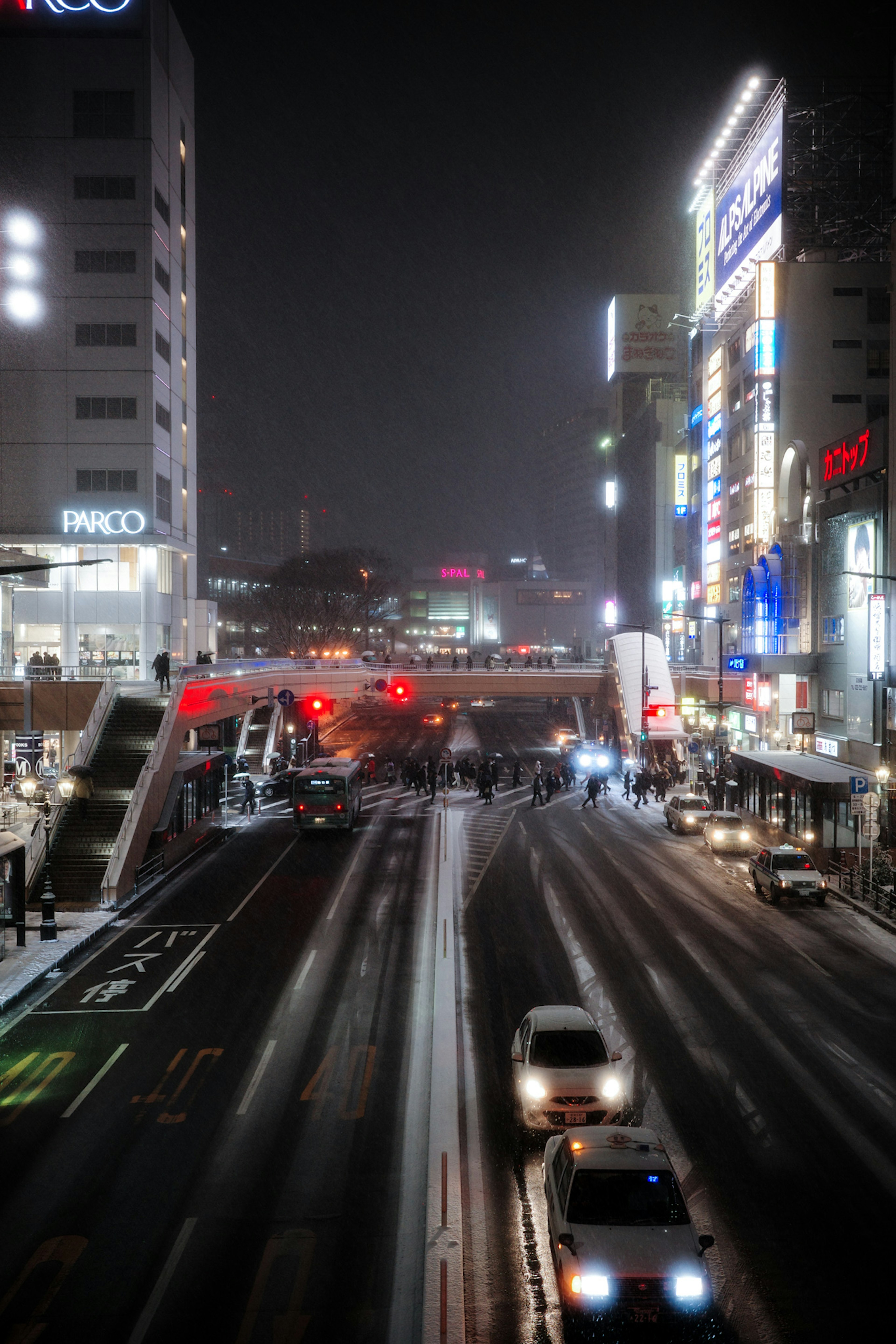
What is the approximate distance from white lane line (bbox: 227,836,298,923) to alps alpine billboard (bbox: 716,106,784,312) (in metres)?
50.2

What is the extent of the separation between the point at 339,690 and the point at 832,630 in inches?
1331

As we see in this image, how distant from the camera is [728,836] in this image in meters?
35.4

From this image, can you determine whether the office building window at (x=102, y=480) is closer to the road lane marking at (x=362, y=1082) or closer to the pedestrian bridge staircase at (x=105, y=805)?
the pedestrian bridge staircase at (x=105, y=805)

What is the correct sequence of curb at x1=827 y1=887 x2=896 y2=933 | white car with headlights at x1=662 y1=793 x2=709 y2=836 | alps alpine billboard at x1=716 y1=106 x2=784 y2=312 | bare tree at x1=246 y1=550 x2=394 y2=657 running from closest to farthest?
curb at x1=827 y1=887 x2=896 y2=933 → white car with headlights at x1=662 y1=793 x2=709 y2=836 → alps alpine billboard at x1=716 y1=106 x2=784 y2=312 → bare tree at x1=246 y1=550 x2=394 y2=657

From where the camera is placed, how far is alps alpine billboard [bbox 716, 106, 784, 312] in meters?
62.1

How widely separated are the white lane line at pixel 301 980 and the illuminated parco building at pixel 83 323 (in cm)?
3896

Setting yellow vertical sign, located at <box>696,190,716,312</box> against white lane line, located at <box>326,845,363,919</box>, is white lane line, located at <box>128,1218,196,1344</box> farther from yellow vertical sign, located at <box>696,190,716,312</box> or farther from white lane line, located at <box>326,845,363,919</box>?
yellow vertical sign, located at <box>696,190,716,312</box>

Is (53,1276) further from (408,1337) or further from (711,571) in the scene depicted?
(711,571)

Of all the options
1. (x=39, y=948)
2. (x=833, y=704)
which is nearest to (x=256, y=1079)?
(x=39, y=948)

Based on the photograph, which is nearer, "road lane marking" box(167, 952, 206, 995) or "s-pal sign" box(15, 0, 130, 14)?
"road lane marking" box(167, 952, 206, 995)

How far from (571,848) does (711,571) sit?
48.9 m

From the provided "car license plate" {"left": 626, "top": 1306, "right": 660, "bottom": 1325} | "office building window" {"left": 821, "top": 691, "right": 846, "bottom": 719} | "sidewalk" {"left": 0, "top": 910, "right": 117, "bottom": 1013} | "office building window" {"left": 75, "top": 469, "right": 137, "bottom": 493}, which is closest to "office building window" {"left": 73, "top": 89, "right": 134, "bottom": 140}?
"office building window" {"left": 75, "top": 469, "right": 137, "bottom": 493}

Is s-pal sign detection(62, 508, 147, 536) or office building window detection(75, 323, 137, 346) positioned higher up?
office building window detection(75, 323, 137, 346)

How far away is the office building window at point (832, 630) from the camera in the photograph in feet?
139
